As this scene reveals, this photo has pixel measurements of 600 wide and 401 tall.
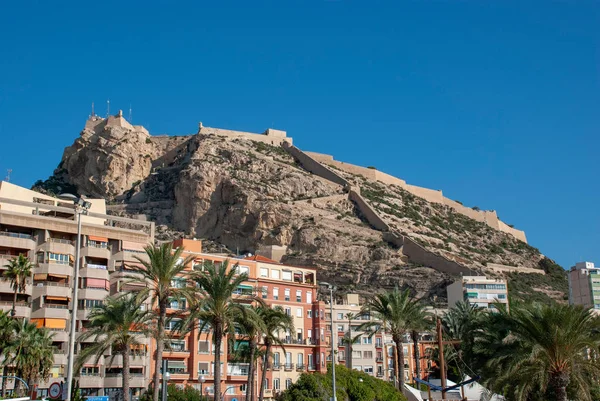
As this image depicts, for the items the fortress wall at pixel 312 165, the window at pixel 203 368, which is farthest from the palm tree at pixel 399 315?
the fortress wall at pixel 312 165

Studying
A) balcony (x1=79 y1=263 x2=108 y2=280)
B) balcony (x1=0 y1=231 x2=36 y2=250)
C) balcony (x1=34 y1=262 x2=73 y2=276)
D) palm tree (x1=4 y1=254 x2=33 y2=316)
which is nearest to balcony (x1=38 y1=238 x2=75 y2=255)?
balcony (x1=0 y1=231 x2=36 y2=250)

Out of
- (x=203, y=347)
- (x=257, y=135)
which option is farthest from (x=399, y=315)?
(x=257, y=135)

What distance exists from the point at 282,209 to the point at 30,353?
286ft

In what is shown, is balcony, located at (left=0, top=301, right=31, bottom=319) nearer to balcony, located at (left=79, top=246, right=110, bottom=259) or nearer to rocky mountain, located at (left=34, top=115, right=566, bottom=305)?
balcony, located at (left=79, top=246, right=110, bottom=259)

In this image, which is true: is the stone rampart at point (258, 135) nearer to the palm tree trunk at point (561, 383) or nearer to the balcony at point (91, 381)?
the balcony at point (91, 381)

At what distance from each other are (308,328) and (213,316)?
26.4m

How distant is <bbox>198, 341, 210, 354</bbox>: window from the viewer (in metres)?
57.7

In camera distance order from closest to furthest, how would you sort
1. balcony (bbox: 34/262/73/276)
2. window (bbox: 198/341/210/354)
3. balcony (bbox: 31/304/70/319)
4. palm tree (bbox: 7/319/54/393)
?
palm tree (bbox: 7/319/54/393)
balcony (bbox: 31/304/70/319)
balcony (bbox: 34/262/73/276)
window (bbox: 198/341/210/354)

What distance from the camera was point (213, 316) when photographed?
1656 inches

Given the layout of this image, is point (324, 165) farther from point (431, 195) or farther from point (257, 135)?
point (431, 195)

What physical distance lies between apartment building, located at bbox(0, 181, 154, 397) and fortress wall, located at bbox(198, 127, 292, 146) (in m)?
103

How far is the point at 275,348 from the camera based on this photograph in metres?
63.4

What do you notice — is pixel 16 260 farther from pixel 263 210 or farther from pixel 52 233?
pixel 263 210

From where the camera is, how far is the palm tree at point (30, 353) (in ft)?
140
